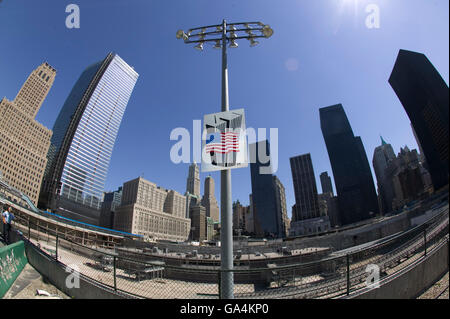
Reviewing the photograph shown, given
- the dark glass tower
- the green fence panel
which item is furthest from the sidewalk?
the dark glass tower

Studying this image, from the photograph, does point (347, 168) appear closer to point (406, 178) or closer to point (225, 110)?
point (406, 178)

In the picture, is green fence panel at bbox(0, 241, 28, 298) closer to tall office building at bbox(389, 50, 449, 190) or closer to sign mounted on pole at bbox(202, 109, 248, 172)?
sign mounted on pole at bbox(202, 109, 248, 172)

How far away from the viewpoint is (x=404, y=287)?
3.71 m

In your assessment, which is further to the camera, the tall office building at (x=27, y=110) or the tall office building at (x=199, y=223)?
the tall office building at (x=199, y=223)

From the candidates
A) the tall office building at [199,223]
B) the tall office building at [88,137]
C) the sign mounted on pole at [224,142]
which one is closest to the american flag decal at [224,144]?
the sign mounted on pole at [224,142]

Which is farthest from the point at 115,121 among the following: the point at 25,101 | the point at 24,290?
the point at 24,290

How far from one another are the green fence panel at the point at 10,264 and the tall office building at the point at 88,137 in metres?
130

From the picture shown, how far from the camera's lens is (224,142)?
14.9ft

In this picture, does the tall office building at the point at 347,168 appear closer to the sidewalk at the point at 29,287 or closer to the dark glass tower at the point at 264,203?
the sidewalk at the point at 29,287

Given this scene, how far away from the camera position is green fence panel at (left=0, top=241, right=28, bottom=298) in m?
3.97

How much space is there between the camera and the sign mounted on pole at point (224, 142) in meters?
4.40
